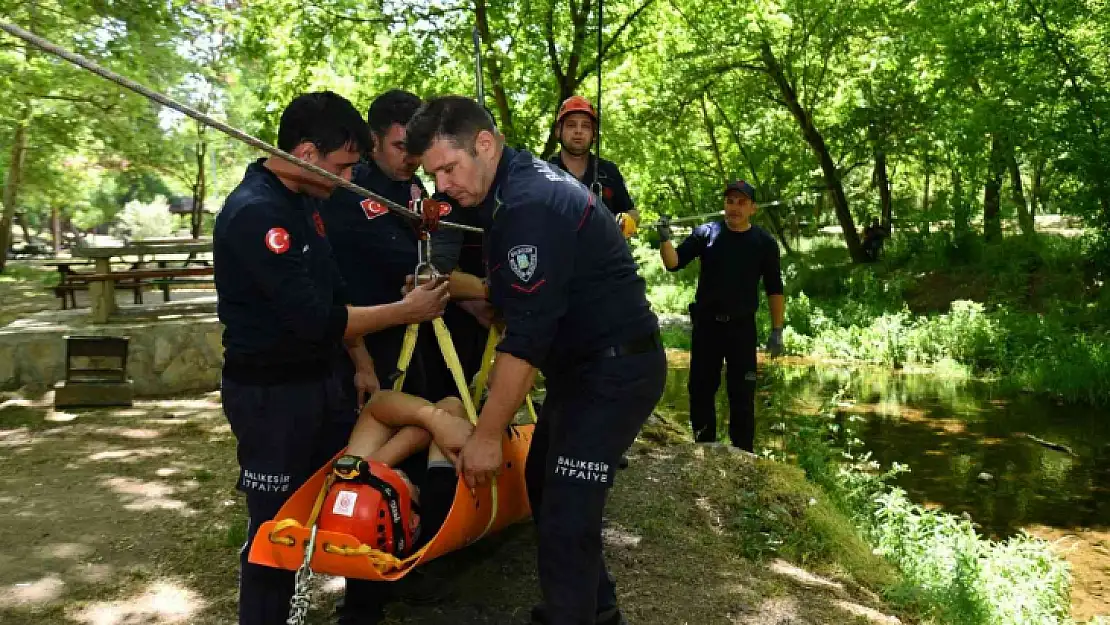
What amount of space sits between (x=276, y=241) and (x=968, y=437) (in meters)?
8.52

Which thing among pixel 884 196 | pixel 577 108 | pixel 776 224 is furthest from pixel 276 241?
pixel 776 224

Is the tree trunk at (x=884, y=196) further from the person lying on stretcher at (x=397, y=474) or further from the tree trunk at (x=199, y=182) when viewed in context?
the person lying on stretcher at (x=397, y=474)

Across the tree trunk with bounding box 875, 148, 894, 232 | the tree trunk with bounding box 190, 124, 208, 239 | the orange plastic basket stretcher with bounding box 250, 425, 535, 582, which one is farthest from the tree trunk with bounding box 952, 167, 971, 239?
the tree trunk with bounding box 190, 124, 208, 239

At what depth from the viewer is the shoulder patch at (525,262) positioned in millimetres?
2662

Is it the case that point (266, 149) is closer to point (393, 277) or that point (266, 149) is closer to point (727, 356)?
point (393, 277)

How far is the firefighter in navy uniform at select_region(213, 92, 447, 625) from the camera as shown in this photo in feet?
9.12

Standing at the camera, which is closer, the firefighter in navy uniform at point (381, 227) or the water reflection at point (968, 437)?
the firefighter in navy uniform at point (381, 227)

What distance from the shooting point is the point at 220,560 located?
4.16m

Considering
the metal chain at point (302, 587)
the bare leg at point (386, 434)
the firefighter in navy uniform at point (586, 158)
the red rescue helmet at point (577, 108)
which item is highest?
the red rescue helmet at point (577, 108)

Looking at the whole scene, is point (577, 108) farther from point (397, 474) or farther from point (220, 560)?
point (220, 560)

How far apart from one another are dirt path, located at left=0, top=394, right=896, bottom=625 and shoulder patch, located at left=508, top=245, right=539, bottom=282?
4.88 ft

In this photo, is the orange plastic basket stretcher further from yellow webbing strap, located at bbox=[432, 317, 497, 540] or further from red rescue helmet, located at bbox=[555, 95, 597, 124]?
red rescue helmet, located at bbox=[555, 95, 597, 124]

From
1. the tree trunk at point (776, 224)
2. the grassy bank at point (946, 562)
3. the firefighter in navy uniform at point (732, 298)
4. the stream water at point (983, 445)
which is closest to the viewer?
the grassy bank at point (946, 562)

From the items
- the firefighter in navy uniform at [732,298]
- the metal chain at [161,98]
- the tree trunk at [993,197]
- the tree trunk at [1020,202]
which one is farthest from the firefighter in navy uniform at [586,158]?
the tree trunk at [1020,202]
